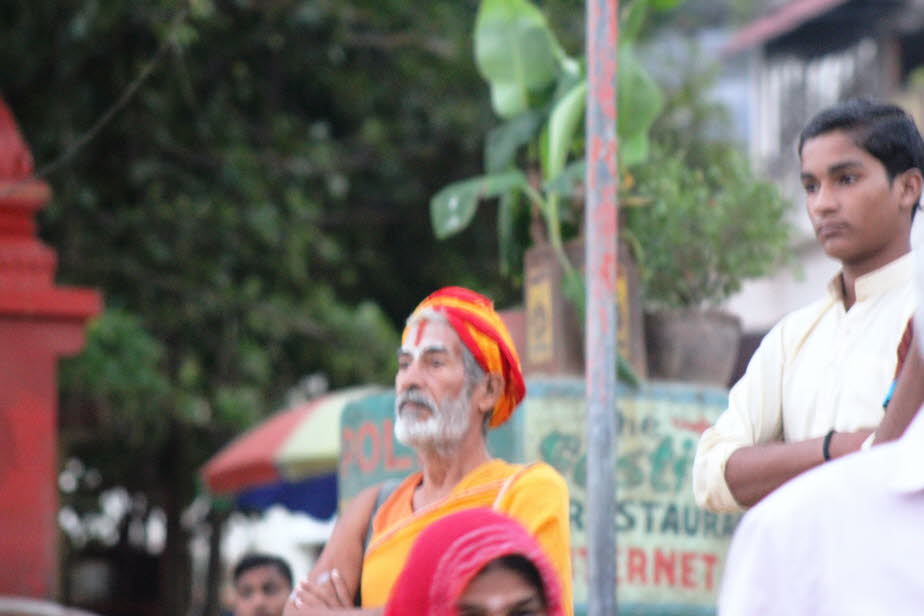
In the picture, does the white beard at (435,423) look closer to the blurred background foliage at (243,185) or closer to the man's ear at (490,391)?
the man's ear at (490,391)

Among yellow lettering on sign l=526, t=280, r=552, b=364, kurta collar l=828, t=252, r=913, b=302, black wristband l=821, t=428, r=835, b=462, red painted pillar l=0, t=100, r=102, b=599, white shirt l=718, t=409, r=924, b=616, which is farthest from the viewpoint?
red painted pillar l=0, t=100, r=102, b=599

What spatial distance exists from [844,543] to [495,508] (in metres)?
1.97

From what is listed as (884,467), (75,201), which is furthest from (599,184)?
(75,201)

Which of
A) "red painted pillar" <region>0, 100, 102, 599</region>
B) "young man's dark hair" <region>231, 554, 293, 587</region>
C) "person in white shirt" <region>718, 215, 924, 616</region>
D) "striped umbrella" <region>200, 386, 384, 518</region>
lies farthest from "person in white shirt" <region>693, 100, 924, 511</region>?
"red painted pillar" <region>0, 100, 102, 599</region>

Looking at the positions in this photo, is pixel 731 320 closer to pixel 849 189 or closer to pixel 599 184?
pixel 599 184

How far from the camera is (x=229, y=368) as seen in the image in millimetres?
12367

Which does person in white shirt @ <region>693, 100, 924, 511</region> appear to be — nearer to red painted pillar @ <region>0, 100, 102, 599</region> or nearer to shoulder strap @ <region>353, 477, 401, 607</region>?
shoulder strap @ <region>353, 477, 401, 607</region>

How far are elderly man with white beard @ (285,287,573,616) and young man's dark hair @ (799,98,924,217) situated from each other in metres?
0.98

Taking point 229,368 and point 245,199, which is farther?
point 229,368

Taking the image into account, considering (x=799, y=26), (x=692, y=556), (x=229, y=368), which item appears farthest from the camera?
(x=799, y=26)

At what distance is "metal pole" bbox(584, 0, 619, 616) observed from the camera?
4.74 metres

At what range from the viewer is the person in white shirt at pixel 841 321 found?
324 centimetres

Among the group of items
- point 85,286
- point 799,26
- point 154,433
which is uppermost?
point 799,26

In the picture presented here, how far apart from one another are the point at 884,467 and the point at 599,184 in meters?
3.15
